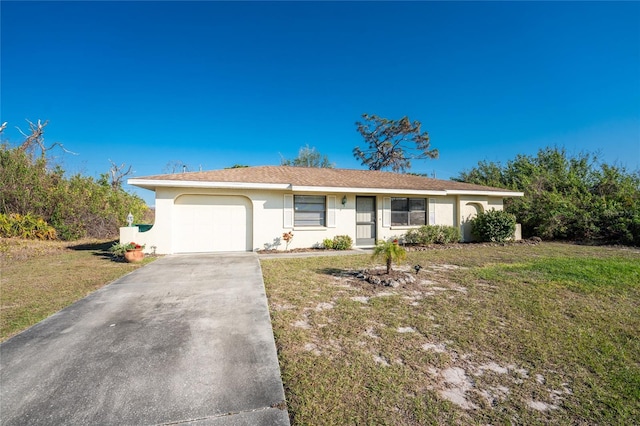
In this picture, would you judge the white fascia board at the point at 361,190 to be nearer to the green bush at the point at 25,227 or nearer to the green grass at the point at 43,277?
the green grass at the point at 43,277

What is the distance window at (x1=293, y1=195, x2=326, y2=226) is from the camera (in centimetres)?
1074

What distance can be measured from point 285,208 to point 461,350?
8.23 meters

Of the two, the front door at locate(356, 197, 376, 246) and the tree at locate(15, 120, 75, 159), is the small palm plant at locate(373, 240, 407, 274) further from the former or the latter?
the tree at locate(15, 120, 75, 159)

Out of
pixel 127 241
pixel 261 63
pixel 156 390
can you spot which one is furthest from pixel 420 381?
pixel 261 63

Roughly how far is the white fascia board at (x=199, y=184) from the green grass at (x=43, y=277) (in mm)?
2553

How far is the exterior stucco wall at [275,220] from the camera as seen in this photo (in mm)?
9156

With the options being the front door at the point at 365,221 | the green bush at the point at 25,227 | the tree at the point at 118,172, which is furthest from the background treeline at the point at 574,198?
the tree at the point at 118,172

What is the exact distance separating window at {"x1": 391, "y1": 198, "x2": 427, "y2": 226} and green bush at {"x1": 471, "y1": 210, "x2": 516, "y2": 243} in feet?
8.95

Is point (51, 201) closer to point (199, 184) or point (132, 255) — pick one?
point (132, 255)

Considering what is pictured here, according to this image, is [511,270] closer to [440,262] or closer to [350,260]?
[440,262]

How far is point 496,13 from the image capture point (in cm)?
1048

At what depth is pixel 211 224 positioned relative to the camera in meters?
9.89

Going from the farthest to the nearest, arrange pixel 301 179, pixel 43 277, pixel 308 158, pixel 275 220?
pixel 308 158
pixel 301 179
pixel 275 220
pixel 43 277

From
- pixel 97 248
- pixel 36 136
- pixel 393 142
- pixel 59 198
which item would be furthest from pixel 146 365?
pixel 393 142
